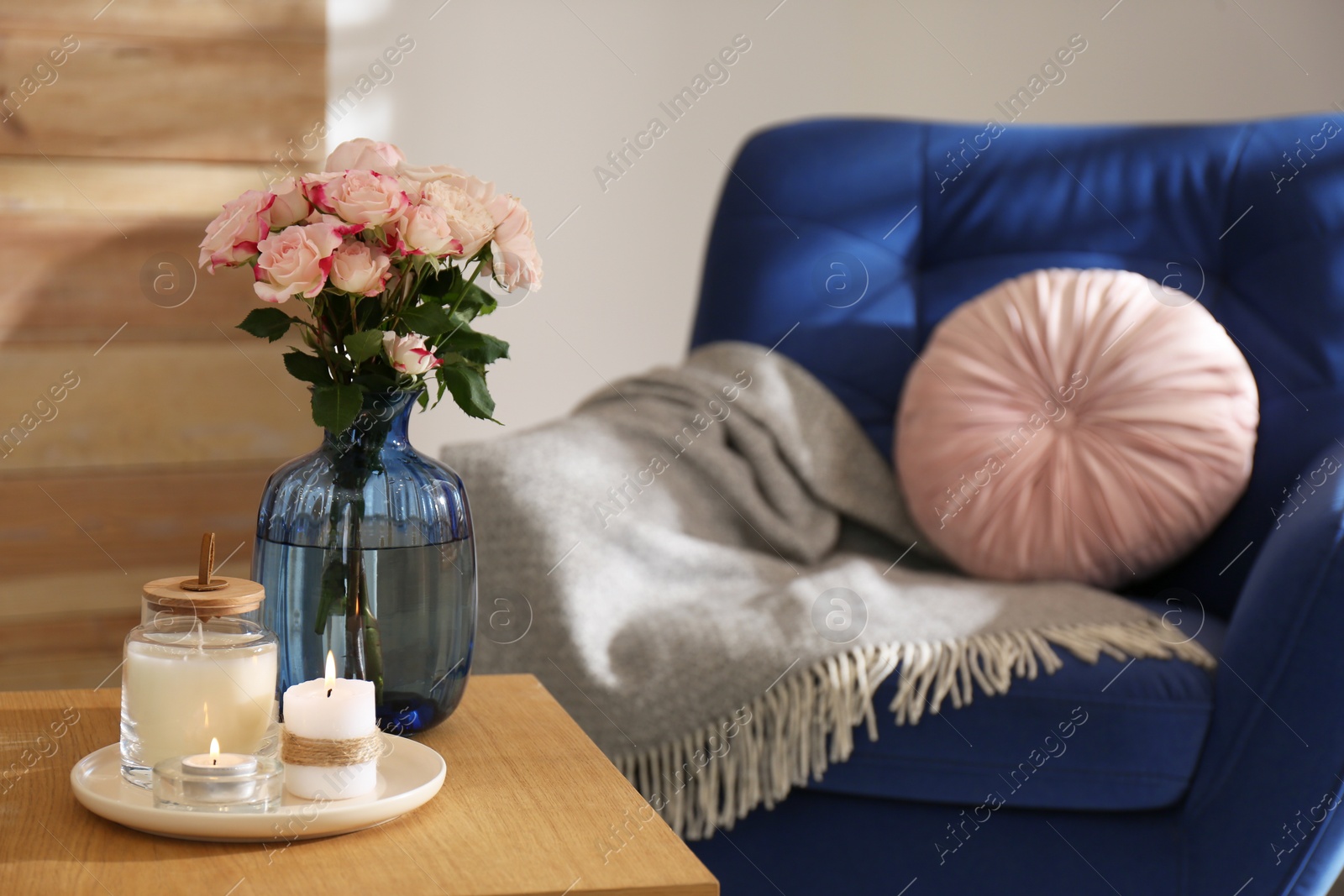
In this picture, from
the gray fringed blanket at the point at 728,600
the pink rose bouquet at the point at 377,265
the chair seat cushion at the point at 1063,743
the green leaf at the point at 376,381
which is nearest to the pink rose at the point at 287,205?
the pink rose bouquet at the point at 377,265

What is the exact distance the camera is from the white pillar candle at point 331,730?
2.09ft

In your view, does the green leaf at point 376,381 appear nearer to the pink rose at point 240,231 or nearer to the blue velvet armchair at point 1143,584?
the pink rose at point 240,231

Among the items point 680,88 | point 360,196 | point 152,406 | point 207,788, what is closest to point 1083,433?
point 360,196

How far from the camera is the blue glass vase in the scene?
737 mm

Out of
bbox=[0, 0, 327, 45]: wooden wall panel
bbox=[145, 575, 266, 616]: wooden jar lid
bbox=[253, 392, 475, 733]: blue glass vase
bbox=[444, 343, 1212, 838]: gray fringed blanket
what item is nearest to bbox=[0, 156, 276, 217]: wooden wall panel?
bbox=[0, 0, 327, 45]: wooden wall panel

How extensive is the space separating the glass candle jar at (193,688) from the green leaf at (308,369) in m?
0.16

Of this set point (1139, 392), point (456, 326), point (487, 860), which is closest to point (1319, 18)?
point (1139, 392)

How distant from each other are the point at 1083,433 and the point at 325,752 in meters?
1.00

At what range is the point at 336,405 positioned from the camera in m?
0.71

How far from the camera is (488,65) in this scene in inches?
83.8

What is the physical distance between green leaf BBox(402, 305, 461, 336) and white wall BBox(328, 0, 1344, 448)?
1.45 meters

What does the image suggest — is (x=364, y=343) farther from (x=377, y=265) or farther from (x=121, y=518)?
(x=121, y=518)

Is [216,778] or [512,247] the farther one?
[512,247]

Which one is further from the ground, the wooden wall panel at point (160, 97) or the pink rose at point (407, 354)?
the wooden wall panel at point (160, 97)
